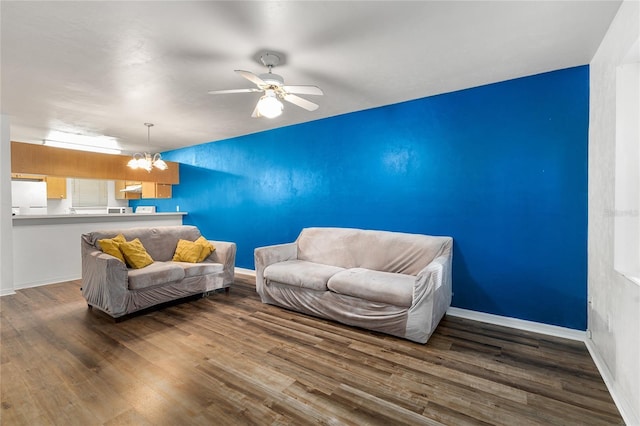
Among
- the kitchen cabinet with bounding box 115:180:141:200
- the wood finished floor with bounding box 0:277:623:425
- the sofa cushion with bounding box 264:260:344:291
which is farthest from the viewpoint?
the kitchen cabinet with bounding box 115:180:141:200

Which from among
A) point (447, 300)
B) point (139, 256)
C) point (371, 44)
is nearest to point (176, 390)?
point (139, 256)

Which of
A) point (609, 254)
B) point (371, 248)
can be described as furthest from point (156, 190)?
point (609, 254)

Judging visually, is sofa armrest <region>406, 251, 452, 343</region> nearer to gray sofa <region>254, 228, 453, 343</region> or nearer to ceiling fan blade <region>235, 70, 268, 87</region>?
gray sofa <region>254, 228, 453, 343</region>

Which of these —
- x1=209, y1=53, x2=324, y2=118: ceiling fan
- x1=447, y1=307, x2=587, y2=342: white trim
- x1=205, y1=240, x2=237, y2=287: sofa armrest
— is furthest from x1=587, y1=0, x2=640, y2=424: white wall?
x1=205, y1=240, x2=237, y2=287: sofa armrest

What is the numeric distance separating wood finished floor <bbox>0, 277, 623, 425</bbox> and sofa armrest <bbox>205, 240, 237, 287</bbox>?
101 centimetres

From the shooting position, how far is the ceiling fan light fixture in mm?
2426

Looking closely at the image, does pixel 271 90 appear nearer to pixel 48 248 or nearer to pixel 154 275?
pixel 154 275

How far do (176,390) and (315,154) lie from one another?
341 cm

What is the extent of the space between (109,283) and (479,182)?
166 inches

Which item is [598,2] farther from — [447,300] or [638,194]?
[447,300]

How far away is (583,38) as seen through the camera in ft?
7.37

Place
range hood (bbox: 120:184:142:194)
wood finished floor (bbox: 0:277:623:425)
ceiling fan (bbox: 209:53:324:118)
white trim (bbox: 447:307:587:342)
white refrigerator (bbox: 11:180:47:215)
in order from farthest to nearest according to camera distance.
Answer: range hood (bbox: 120:184:142:194)
white refrigerator (bbox: 11:180:47:215)
white trim (bbox: 447:307:587:342)
ceiling fan (bbox: 209:53:324:118)
wood finished floor (bbox: 0:277:623:425)

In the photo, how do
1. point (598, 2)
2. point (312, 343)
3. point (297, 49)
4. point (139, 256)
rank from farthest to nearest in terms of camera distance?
1. point (139, 256)
2. point (312, 343)
3. point (297, 49)
4. point (598, 2)

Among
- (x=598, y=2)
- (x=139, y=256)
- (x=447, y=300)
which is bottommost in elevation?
(x=447, y=300)
